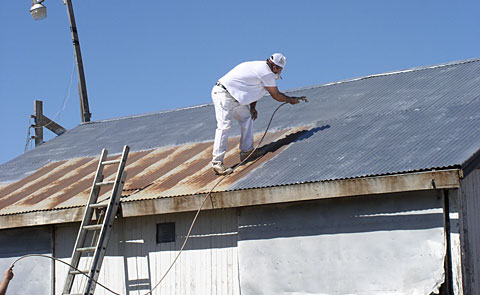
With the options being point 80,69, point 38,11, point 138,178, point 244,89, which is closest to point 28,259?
point 138,178

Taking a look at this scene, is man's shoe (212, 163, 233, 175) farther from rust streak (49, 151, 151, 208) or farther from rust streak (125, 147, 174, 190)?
rust streak (49, 151, 151, 208)

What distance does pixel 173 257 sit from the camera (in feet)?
35.5

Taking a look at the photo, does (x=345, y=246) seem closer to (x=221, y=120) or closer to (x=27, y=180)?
(x=221, y=120)

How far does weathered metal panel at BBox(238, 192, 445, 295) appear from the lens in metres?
8.66

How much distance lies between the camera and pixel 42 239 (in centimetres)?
1209

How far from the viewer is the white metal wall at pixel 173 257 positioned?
34.2 ft

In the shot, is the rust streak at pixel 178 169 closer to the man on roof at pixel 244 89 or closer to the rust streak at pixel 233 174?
the rust streak at pixel 233 174

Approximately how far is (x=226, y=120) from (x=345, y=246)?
109 inches

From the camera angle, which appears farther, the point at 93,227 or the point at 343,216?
the point at 93,227

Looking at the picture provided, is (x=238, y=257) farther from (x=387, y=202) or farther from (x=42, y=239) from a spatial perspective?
(x=42, y=239)

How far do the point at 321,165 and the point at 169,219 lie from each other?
241 cm

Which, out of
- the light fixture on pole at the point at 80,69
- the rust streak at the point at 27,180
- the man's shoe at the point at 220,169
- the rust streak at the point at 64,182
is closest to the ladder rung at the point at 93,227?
the man's shoe at the point at 220,169

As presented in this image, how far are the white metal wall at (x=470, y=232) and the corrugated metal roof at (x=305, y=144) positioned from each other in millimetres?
564

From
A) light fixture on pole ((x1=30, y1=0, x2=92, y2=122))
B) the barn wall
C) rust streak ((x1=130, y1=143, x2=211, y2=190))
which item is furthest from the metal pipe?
the barn wall
